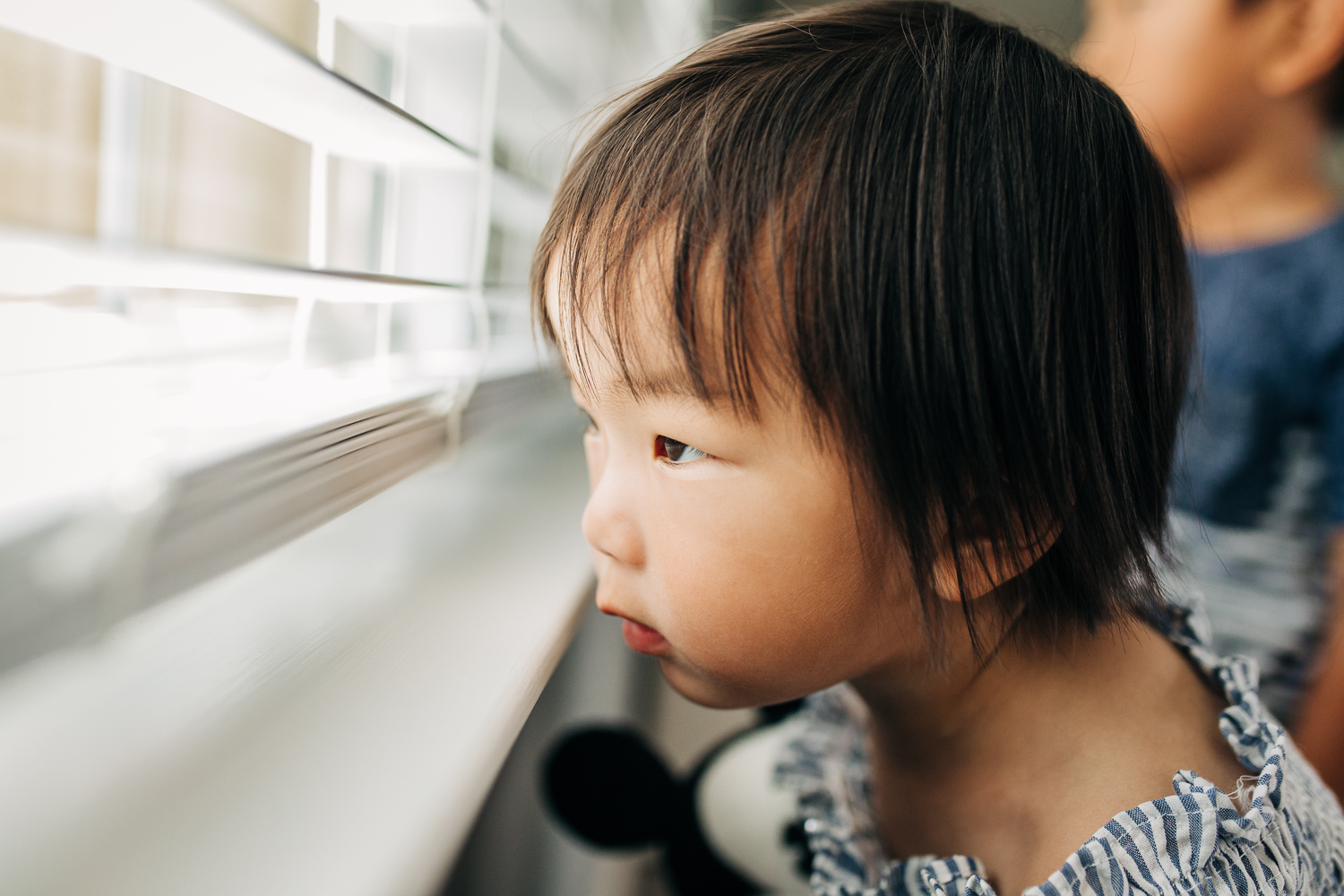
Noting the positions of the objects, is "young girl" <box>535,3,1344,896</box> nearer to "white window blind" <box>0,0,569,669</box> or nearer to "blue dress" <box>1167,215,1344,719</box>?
"white window blind" <box>0,0,569,669</box>

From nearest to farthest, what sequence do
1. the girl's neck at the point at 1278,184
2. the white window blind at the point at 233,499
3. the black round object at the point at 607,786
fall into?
the white window blind at the point at 233,499 → the black round object at the point at 607,786 → the girl's neck at the point at 1278,184

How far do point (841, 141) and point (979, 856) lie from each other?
50 centimetres

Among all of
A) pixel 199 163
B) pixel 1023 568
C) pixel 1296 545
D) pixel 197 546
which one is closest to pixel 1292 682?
pixel 1296 545

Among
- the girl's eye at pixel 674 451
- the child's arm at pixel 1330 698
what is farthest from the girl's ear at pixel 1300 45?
the girl's eye at pixel 674 451

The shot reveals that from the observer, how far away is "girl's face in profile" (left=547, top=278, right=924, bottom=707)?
Result: 0.44 m

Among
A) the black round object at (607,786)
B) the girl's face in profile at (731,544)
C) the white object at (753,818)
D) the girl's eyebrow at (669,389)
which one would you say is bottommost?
the white object at (753,818)

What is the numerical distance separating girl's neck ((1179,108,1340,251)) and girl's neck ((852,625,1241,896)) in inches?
29.0

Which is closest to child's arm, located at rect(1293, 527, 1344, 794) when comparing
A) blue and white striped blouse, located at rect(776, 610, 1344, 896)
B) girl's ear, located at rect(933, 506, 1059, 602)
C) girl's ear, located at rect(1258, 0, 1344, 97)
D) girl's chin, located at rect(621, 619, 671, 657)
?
blue and white striped blouse, located at rect(776, 610, 1344, 896)

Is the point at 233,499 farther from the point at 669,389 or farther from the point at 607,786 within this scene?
the point at 607,786

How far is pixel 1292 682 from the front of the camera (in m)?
1.00

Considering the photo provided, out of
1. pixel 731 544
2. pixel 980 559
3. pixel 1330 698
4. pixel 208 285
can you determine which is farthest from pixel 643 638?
pixel 1330 698

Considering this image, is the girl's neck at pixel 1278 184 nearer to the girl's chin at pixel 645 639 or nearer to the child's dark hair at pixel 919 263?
the child's dark hair at pixel 919 263

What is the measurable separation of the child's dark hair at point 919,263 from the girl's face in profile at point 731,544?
17 millimetres

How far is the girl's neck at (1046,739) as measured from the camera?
1.70ft
